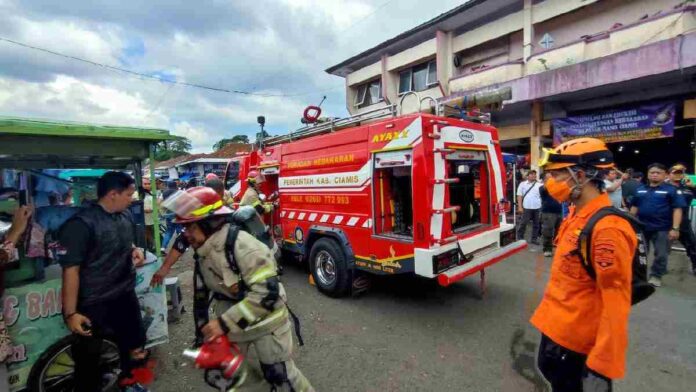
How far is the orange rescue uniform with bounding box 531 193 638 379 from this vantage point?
1.48 m

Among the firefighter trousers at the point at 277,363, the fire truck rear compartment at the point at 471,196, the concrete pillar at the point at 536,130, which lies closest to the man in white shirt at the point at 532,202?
the concrete pillar at the point at 536,130

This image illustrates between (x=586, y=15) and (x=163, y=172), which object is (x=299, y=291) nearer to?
(x=586, y=15)

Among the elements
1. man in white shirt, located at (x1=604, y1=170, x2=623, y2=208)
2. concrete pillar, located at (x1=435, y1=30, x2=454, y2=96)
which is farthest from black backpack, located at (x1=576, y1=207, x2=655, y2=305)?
concrete pillar, located at (x1=435, y1=30, x2=454, y2=96)

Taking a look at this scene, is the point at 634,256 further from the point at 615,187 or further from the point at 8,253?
the point at 615,187

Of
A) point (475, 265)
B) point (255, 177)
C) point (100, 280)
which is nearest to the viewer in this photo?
point (100, 280)

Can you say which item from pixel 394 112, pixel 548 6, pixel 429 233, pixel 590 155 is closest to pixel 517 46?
pixel 548 6

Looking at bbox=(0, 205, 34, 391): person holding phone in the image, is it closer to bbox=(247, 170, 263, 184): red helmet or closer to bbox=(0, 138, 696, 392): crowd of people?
bbox=(0, 138, 696, 392): crowd of people

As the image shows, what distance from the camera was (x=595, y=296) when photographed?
1.67m

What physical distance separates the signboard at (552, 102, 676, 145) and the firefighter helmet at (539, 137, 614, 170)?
8772 millimetres

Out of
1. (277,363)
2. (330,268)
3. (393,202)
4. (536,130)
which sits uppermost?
(536,130)

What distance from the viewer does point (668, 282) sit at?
5055 millimetres

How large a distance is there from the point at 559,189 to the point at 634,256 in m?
0.46

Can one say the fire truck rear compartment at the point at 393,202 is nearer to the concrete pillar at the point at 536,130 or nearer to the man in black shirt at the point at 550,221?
the man in black shirt at the point at 550,221

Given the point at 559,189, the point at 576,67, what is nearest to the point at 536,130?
the point at 576,67
